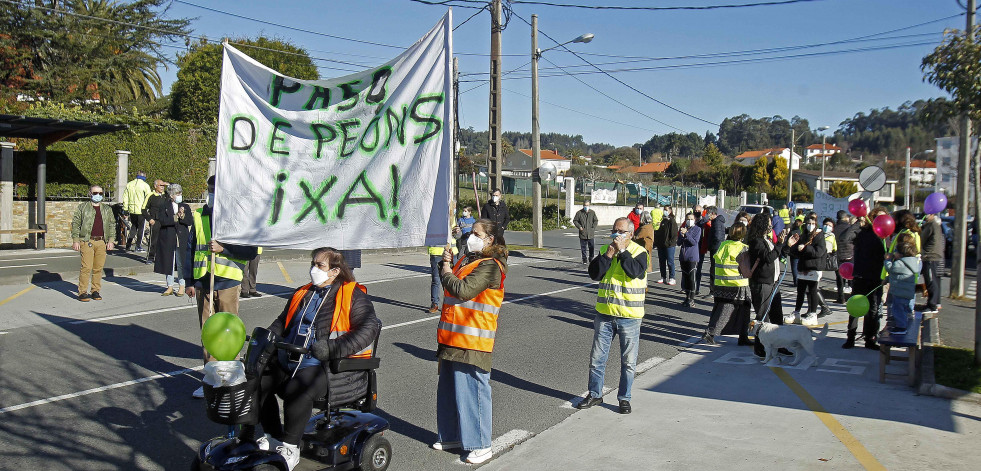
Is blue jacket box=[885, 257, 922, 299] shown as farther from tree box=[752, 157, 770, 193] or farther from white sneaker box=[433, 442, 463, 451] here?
tree box=[752, 157, 770, 193]

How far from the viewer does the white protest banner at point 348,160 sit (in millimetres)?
5301

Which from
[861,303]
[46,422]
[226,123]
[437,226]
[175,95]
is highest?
[175,95]

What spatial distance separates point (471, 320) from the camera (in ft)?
16.7

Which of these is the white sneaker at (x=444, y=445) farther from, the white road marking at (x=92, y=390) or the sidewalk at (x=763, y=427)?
the white road marking at (x=92, y=390)

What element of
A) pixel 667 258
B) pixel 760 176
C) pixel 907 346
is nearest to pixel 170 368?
pixel 907 346

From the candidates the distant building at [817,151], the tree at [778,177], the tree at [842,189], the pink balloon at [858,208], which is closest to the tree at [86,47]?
the pink balloon at [858,208]

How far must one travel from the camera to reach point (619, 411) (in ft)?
21.1

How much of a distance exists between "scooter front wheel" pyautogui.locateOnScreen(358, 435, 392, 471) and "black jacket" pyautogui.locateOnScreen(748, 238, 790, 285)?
20.3 feet

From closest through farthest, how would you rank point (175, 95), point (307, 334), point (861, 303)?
point (307, 334)
point (861, 303)
point (175, 95)

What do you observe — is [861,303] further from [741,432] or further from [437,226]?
[437,226]

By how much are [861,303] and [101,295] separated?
455 inches

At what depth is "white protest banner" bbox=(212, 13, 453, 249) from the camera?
5.30 meters

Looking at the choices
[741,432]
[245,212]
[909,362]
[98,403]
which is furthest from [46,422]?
[909,362]

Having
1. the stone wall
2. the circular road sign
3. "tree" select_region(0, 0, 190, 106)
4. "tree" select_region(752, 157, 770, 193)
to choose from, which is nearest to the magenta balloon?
the circular road sign
